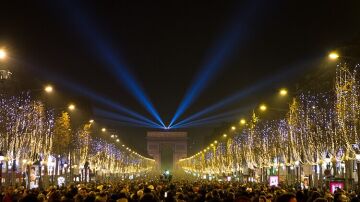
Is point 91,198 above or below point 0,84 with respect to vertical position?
below

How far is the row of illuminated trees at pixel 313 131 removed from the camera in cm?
4684

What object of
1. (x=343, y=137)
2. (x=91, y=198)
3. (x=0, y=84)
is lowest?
(x=91, y=198)

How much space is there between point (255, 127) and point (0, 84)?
47836 mm

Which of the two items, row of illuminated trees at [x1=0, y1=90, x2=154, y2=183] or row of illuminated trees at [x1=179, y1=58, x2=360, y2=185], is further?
row of illuminated trees at [x1=0, y1=90, x2=154, y2=183]

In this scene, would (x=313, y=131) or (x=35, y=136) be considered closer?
(x=313, y=131)

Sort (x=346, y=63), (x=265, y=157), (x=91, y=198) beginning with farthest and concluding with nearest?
(x=265, y=157), (x=346, y=63), (x=91, y=198)

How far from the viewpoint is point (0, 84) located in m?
54.5

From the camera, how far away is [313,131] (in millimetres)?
59656

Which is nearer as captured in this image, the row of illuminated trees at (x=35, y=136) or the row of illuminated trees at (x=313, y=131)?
the row of illuminated trees at (x=313, y=131)

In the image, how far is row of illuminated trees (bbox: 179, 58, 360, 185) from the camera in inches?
1844

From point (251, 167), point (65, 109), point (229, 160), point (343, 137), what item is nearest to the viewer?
point (343, 137)

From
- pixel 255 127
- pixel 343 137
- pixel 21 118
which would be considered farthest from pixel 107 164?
pixel 343 137

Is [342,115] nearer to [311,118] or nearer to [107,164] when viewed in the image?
[311,118]

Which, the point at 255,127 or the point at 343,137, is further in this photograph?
the point at 255,127
